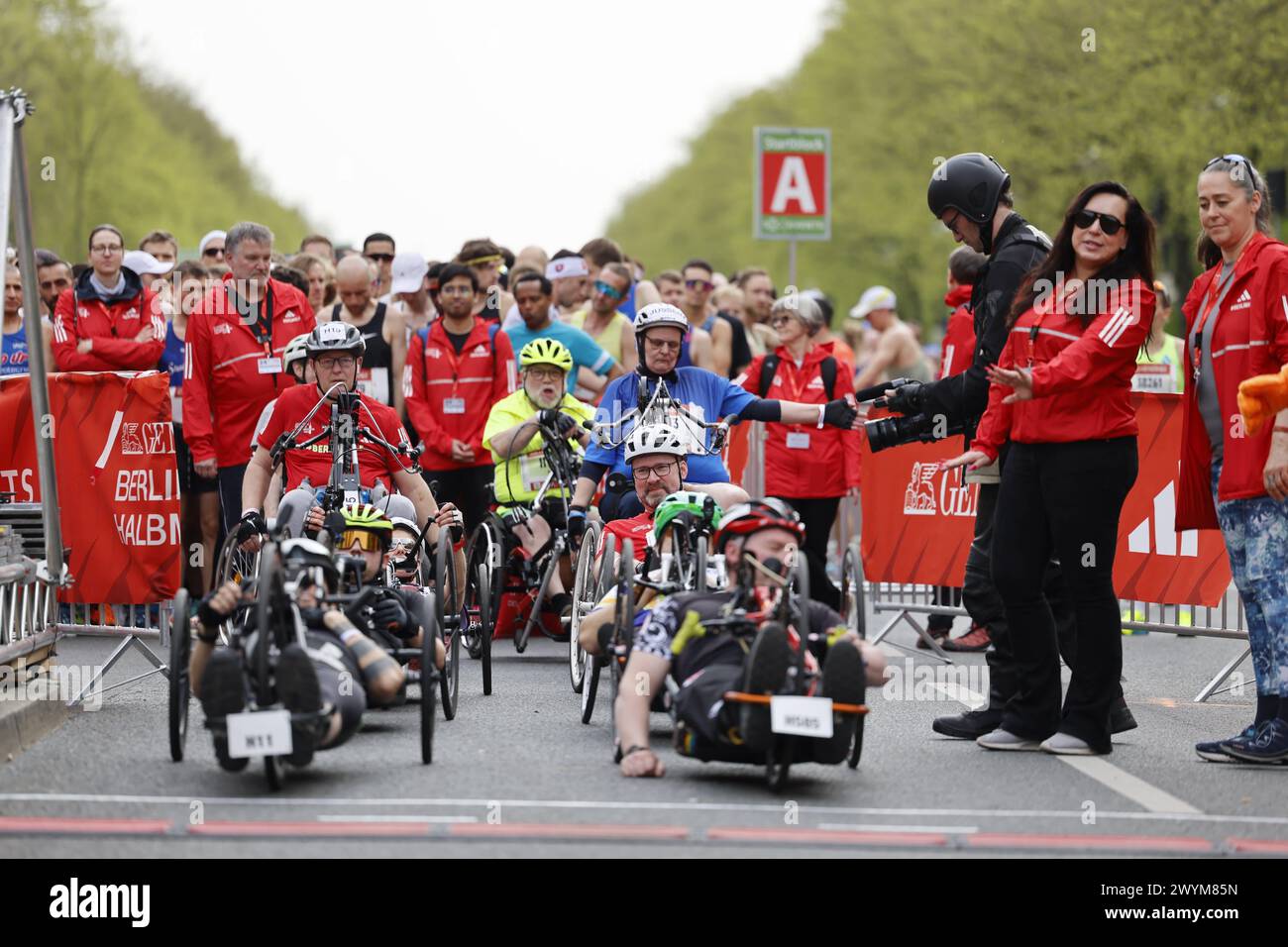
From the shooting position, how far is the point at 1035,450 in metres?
9.09

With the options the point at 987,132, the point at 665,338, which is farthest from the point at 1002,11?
the point at 665,338

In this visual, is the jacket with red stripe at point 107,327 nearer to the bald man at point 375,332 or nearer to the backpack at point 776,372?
the bald man at point 375,332

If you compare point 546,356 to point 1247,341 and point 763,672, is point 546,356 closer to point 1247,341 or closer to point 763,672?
point 1247,341

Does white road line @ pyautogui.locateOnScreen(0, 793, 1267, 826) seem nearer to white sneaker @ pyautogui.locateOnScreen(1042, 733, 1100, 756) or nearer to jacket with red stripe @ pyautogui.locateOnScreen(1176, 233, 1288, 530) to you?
white sneaker @ pyautogui.locateOnScreen(1042, 733, 1100, 756)

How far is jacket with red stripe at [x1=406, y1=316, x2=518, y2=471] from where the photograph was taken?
14055mm

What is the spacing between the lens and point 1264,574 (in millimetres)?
9094

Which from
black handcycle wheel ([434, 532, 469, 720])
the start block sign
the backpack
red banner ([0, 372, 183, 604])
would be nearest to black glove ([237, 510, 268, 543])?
black handcycle wheel ([434, 532, 469, 720])

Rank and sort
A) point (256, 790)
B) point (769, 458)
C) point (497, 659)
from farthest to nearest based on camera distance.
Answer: point (769, 458) → point (497, 659) → point (256, 790)

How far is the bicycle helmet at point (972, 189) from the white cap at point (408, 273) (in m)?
6.46

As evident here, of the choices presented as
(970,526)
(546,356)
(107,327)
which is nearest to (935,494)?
(970,526)
